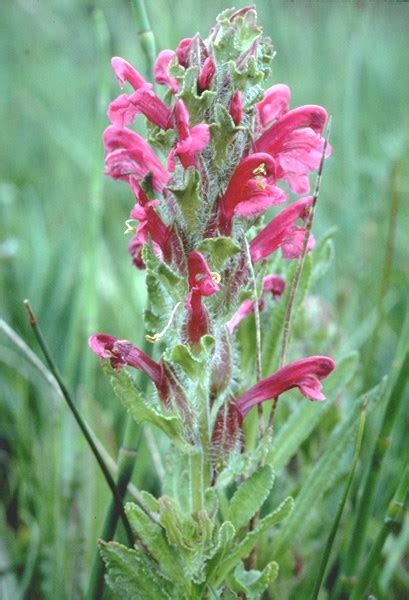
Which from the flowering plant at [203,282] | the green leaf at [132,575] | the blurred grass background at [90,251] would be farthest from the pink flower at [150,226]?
the blurred grass background at [90,251]

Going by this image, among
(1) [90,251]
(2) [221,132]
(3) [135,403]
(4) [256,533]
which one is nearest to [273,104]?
(2) [221,132]

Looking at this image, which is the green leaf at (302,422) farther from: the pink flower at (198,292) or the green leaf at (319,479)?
the pink flower at (198,292)

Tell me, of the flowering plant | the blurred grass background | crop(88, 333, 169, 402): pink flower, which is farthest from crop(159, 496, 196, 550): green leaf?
the blurred grass background

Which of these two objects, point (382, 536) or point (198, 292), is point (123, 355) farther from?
point (382, 536)

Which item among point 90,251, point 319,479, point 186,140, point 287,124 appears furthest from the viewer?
point 90,251

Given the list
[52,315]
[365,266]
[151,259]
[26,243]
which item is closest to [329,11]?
[365,266]

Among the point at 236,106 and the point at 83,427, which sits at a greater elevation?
the point at 236,106

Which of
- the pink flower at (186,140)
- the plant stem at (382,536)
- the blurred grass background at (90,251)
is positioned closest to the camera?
the pink flower at (186,140)
